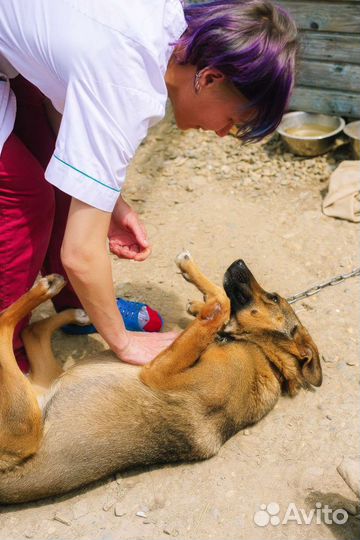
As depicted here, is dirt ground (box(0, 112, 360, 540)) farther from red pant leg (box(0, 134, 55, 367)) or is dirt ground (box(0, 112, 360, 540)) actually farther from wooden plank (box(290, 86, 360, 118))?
red pant leg (box(0, 134, 55, 367))

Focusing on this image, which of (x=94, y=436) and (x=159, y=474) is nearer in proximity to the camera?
(x=94, y=436)

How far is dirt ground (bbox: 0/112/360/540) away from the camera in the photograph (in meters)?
3.58

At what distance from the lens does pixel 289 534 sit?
3.44m

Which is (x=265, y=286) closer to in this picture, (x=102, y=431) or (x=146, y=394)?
(x=146, y=394)

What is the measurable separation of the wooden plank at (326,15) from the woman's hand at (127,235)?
3.64 meters

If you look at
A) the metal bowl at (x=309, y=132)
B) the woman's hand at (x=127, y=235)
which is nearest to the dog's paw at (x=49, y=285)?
the woman's hand at (x=127, y=235)

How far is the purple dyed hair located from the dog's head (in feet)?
5.59

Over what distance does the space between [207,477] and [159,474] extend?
0.95 ft

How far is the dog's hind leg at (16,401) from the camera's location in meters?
3.54

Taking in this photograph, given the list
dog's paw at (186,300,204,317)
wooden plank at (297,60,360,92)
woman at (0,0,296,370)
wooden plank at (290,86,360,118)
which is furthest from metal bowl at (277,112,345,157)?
woman at (0,0,296,370)

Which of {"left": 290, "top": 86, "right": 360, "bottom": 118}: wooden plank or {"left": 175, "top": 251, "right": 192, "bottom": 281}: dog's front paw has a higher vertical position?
{"left": 175, "top": 251, "right": 192, "bottom": 281}: dog's front paw

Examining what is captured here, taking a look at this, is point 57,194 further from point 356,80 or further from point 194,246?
point 356,80

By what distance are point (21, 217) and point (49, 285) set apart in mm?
510

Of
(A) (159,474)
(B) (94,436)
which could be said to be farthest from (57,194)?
(A) (159,474)
